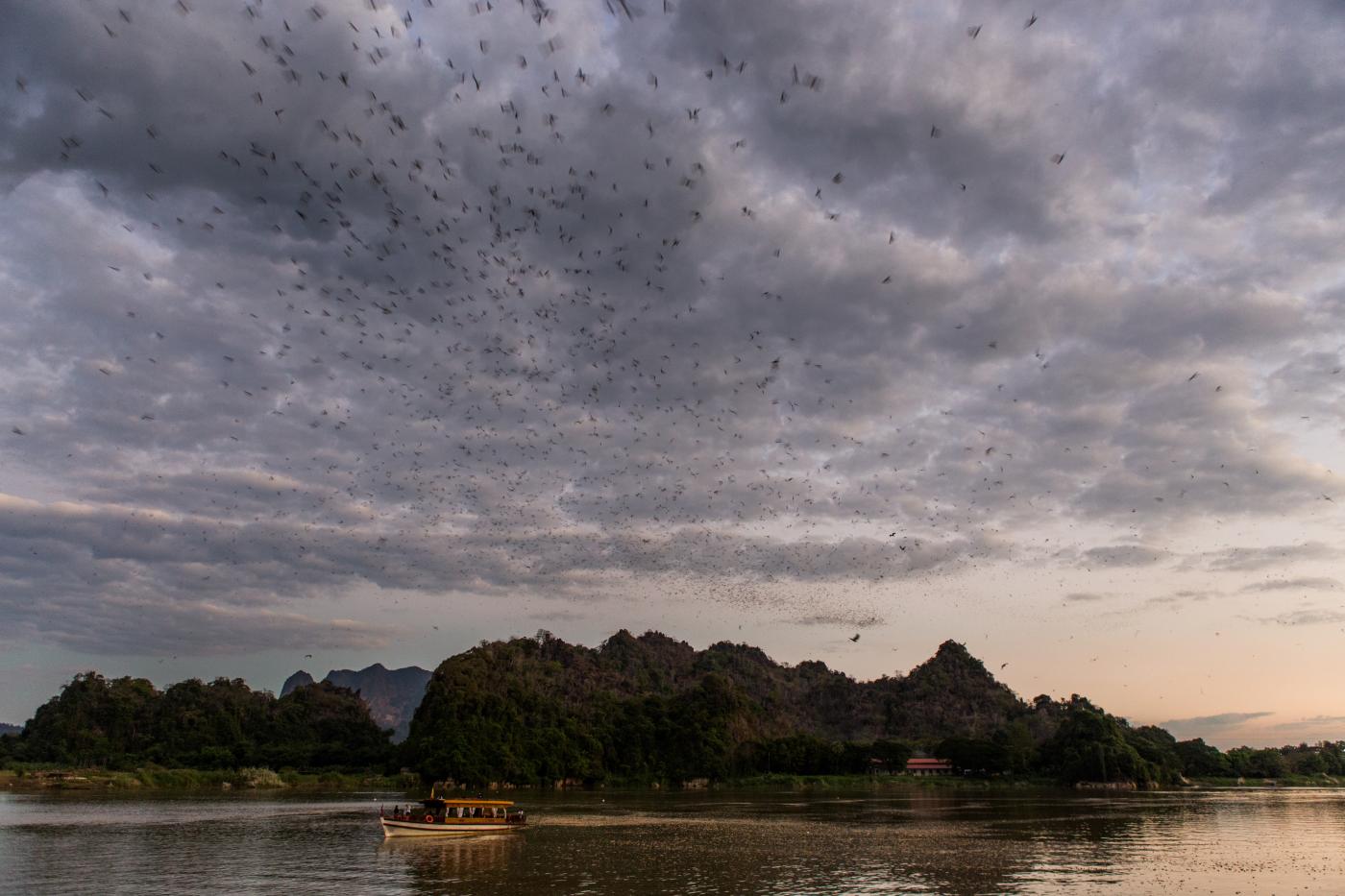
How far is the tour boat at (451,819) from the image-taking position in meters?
47.6

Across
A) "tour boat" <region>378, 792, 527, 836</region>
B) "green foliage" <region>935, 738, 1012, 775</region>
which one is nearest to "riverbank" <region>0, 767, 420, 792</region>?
"tour boat" <region>378, 792, 527, 836</region>

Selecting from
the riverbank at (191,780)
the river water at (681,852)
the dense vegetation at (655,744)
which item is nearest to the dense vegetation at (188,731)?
the riverbank at (191,780)

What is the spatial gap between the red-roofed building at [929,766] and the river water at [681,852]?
7138 cm

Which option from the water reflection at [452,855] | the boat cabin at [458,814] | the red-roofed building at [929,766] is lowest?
the red-roofed building at [929,766]

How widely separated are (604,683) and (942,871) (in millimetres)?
144769

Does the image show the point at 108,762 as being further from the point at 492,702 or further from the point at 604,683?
the point at 604,683

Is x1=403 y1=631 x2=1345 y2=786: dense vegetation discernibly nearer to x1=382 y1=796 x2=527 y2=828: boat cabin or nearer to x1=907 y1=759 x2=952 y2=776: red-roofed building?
x1=907 y1=759 x2=952 y2=776: red-roofed building

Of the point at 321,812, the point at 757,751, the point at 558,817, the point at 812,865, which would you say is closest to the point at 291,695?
the point at 757,751

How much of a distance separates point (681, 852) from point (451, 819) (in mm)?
15343

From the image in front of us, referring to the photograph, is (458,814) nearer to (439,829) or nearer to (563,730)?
(439,829)

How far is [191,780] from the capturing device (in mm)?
105562

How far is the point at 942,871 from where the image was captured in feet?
115

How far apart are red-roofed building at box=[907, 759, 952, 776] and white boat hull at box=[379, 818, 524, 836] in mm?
106197

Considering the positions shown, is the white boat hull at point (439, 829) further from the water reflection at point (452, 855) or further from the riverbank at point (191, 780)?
the riverbank at point (191, 780)
